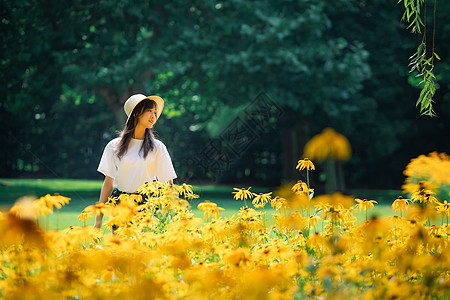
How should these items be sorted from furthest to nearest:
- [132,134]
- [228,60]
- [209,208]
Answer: [228,60]
[132,134]
[209,208]

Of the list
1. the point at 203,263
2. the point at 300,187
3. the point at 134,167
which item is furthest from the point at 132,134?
the point at 203,263

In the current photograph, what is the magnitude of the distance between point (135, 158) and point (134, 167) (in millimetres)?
74

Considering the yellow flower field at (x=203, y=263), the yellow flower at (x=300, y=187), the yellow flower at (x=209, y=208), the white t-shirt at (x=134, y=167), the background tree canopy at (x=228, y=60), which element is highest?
the background tree canopy at (x=228, y=60)

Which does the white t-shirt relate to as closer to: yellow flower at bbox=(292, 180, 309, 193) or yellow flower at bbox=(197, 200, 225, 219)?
yellow flower at bbox=(292, 180, 309, 193)

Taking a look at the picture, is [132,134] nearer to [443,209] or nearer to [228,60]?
[443,209]

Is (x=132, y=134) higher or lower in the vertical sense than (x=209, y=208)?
higher

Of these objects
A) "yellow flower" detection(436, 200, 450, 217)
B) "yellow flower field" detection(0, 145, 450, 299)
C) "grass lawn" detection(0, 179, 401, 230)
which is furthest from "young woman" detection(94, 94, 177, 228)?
"grass lawn" detection(0, 179, 401, 230)

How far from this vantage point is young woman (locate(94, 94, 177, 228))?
441 cm

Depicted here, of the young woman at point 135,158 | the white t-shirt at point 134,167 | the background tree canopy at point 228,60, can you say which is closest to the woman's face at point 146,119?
the young woman at point 135,158

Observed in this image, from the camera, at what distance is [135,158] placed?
444 cm

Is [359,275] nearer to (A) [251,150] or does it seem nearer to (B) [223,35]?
(B) [223,35]

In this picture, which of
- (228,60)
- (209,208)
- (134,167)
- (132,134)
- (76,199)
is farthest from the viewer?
(76,199)

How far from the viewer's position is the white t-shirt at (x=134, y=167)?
14.5ft

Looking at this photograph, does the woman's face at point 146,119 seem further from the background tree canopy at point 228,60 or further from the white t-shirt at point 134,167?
the background tree canopy at point 228,60
